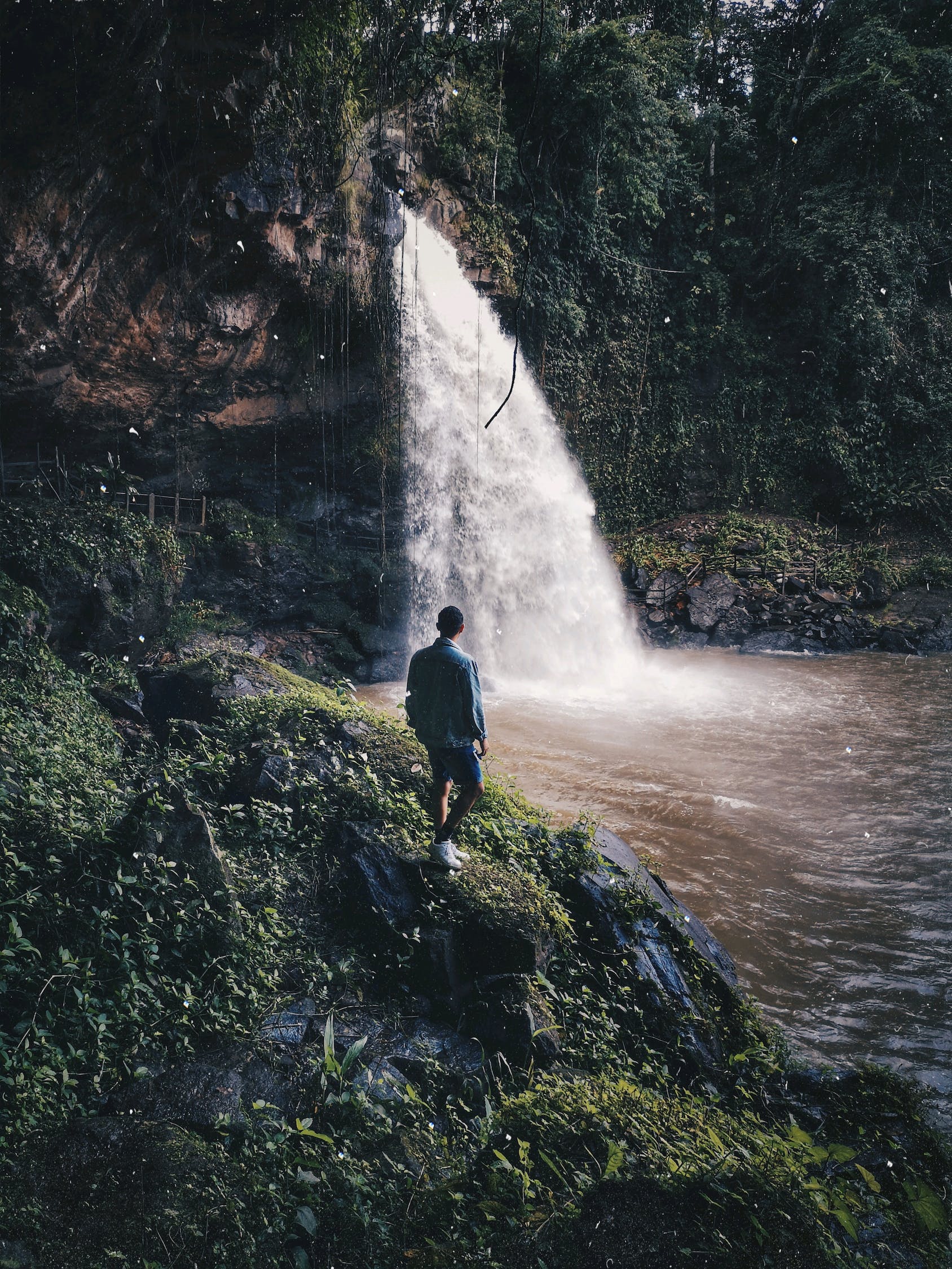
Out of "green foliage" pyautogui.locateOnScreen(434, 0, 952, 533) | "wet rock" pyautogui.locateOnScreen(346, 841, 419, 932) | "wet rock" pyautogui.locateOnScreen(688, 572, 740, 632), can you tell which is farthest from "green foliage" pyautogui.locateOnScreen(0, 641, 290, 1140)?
"green foliage" pyautogui.locateOnScreen(434, 0, 952, 533)

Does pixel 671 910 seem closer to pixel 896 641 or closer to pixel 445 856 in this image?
pixel 445 856

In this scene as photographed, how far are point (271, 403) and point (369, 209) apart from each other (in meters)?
3.59

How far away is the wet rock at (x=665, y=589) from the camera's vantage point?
619 inches

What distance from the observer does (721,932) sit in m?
5.04

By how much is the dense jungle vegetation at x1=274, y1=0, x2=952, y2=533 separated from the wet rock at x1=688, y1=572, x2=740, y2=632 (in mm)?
2932

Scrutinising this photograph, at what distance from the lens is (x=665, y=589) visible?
52.1 feet

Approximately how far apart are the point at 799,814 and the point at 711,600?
944 cm

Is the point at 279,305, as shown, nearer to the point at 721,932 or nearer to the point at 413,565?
the point at 413,565

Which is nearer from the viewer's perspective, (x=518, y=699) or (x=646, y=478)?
(x=518, y=699)

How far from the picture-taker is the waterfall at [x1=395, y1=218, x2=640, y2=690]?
43.2 feet

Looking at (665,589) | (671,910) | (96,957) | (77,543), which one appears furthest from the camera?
(665,589)

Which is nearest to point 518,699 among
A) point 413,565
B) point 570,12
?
point 413,565

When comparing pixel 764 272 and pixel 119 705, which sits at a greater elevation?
pixel 764 272

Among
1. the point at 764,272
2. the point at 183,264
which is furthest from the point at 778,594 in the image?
the point at 183,264
